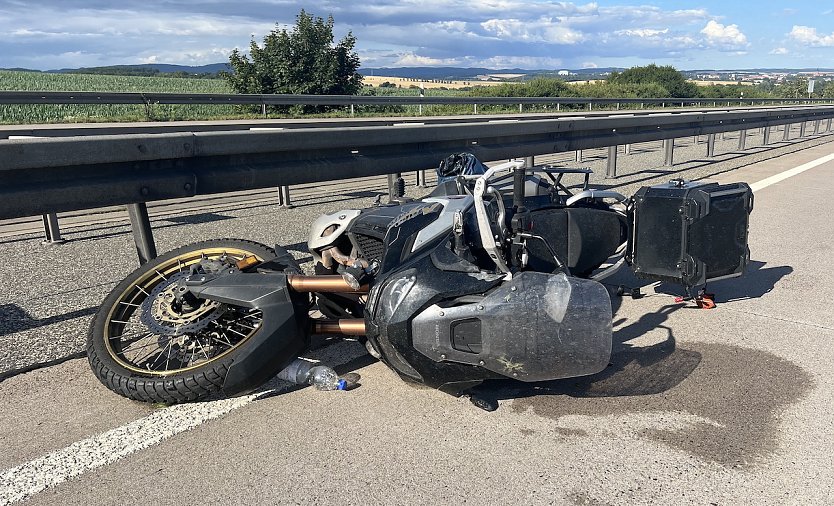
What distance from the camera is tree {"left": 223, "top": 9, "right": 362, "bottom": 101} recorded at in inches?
1527

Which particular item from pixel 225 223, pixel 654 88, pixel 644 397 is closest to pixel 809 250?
pixel 644 397

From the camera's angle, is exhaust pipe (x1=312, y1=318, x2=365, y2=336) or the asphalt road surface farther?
exhaust pipe (x1=312, y1=318, x2=365, y2=336)

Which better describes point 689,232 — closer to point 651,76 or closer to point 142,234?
point 142,234

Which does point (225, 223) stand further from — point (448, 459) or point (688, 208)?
point (448, 459)

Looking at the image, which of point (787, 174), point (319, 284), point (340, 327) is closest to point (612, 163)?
point (787, 174)

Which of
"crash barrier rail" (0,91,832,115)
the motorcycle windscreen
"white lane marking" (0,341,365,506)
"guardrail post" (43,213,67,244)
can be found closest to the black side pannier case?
the motorcycle windscreen

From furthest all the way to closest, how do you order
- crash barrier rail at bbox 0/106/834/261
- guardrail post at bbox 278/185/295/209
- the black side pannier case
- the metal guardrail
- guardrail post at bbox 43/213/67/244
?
the metal guardrail, guardrail post at bbox 278/185/295/209, guardrail post at bbox 43/213/67/244, the black side pannier case, crash barrier rail at bbox 0/106/834/261

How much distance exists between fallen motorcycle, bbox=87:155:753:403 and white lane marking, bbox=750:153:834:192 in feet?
22.6

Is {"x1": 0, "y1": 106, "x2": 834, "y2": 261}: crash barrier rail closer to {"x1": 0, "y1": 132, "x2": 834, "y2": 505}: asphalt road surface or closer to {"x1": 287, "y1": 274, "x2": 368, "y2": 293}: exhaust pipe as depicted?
{"x1": 0, "y1": 132, "x2": 834, "y2": 505}: asphalt road surface

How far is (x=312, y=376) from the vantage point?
365cm

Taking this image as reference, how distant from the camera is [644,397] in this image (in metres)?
3.49

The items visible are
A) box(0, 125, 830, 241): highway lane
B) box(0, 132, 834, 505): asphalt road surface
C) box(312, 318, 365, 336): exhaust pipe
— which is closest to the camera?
box(0, 132, 834, 505): asphalt road surface

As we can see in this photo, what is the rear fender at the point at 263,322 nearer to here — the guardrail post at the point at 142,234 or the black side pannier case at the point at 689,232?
the guardrail post at the point at 142,234

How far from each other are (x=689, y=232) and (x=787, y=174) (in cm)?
921
